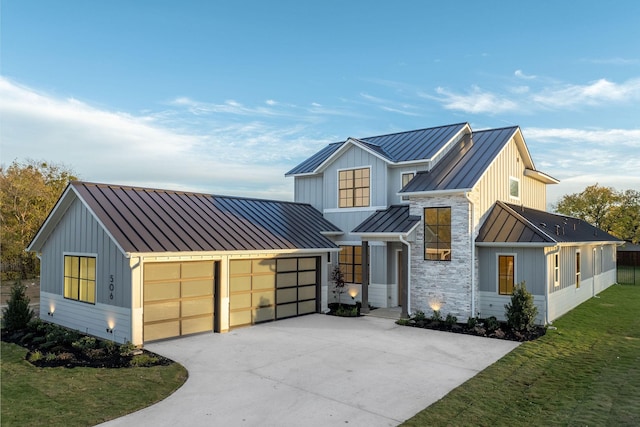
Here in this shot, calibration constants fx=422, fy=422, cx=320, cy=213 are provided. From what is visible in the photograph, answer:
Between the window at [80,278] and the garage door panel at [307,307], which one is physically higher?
the window at [80,278]

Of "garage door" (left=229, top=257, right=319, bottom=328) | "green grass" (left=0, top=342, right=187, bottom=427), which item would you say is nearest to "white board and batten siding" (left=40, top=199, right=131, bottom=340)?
"green grass" (left=0, top=342, right=187, bottom=427)

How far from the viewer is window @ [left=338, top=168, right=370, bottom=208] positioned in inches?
748

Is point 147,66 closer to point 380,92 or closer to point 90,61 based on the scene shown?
point 90,61

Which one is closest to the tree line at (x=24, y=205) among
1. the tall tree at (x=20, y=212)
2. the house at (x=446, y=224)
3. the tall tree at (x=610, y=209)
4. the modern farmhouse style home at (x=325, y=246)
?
the tall tree at (x=20, y=212)

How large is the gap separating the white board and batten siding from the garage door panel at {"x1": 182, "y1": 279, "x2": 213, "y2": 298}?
1.69m

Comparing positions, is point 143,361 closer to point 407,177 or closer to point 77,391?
point 77,391

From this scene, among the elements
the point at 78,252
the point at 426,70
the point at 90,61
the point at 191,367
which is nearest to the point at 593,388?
the point at 191,367

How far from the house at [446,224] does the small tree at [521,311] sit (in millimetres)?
A: 1217

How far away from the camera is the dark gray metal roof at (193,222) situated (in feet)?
40.7

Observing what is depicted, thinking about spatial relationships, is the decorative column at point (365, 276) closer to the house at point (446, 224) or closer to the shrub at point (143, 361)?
the house at point (446, 224)

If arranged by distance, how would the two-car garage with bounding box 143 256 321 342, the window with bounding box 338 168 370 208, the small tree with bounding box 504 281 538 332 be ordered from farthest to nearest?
1. the window with bounding box 338 168 370 208
2. the small tree with bounding box 504 281 538 332
3. the two-car garage with bounding box 143 256 321 342

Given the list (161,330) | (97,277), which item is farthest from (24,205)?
(161,330)

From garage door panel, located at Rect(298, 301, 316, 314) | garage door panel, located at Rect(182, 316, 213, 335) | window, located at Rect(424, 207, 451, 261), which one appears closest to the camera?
garage door panel, located at Rect(182, 316, 213, 335)

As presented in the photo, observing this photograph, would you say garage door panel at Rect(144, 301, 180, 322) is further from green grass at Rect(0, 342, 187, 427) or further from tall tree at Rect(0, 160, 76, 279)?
tall tree at Rect(0, 160, 76, 279)
